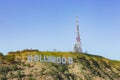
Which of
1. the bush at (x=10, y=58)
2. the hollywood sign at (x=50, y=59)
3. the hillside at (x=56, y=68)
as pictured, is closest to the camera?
the hillside at (x=56, y=68)

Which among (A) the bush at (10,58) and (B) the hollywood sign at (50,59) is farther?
(B) the hollywood sign at (50,59)

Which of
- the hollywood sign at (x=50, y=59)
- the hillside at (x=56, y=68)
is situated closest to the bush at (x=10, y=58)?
the hillside at (x=56, y=68)

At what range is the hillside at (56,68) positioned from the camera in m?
114

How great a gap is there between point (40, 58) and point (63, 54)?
18.5m

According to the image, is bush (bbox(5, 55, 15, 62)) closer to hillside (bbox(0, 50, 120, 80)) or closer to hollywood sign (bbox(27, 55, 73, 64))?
hillside (bbox(0, 50, 120, 80))

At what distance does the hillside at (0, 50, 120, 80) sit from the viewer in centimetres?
11356

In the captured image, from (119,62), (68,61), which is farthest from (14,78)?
(119,62)

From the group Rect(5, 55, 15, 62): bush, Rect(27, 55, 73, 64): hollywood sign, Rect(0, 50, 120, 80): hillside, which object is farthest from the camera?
Rect(27, 55, 73, 64): hollywood sign

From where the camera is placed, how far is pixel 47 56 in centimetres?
13112

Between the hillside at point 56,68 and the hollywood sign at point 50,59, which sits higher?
the hollywood sign at point 50,59

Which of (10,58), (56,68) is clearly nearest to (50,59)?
(56,68)

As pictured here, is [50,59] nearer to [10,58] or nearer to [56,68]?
[56,68]

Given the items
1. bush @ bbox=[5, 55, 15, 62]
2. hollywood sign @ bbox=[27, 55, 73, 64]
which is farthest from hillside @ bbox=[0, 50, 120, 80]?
hollywood sign @ bbox=[27, 55, 73, 64]

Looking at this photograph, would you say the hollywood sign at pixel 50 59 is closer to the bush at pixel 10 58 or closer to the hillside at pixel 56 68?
the hillside at pixel 56 68
